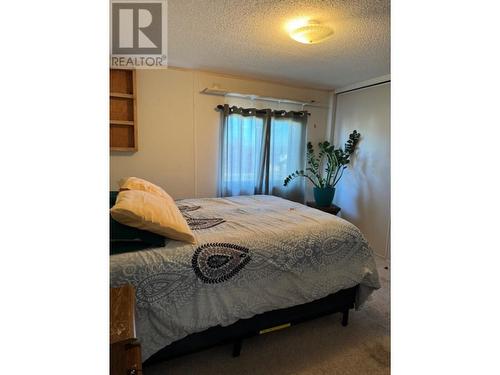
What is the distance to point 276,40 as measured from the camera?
2285mm

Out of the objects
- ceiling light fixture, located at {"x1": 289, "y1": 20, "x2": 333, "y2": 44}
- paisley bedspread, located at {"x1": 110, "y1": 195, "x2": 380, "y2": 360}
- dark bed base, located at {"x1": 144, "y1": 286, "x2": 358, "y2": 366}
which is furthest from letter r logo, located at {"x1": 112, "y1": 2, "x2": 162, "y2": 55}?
dark bed base, located at {"x1": 144, "y1": 286, "x2": 358, "y2": 366}

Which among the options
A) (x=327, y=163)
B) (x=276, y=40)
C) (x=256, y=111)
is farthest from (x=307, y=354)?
(x=327, y=163)

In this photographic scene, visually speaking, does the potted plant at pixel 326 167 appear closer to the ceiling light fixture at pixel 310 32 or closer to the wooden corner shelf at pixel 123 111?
the ceiling light fixture at pixel 310 32

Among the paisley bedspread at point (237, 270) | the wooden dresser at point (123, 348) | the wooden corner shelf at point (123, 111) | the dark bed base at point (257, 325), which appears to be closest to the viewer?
the wooden dresser at point (123, 348)

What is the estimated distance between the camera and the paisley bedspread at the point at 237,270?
1.39m

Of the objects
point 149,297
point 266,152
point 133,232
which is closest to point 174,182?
point 266,152

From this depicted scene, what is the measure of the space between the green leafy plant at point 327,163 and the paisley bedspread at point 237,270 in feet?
5.68

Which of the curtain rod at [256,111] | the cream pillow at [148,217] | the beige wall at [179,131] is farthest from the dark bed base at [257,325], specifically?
the curtain rod at [256,111]

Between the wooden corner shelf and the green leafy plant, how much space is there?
211cm

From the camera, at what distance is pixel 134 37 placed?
2.12m
